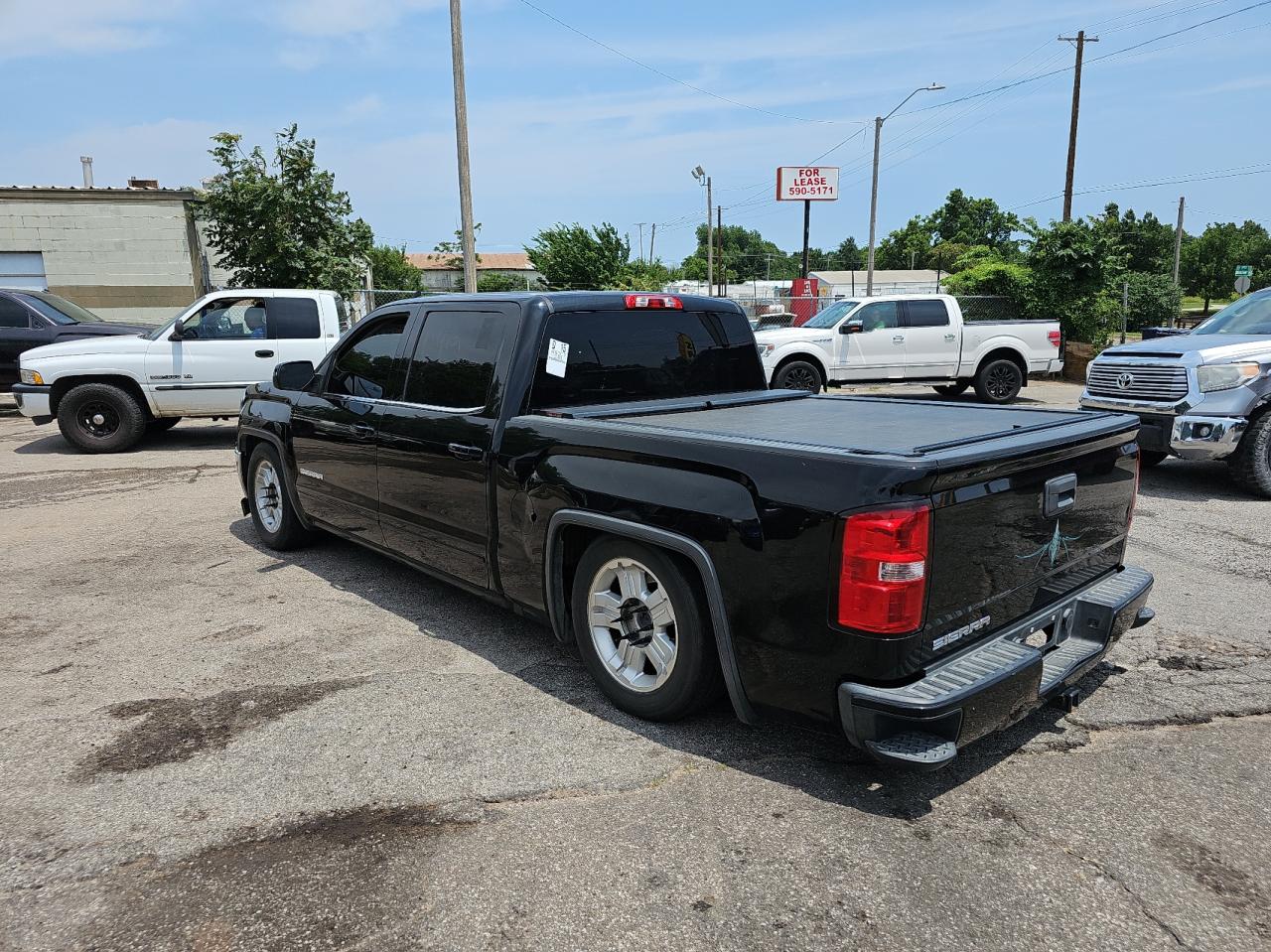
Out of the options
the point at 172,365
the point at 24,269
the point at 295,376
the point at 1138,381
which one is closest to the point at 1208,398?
the point at 1138,381

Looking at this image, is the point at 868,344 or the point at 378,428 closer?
the point at 378,428

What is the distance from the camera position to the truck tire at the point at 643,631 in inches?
129

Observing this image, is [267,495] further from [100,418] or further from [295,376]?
[100,418]

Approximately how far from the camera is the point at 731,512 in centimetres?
301

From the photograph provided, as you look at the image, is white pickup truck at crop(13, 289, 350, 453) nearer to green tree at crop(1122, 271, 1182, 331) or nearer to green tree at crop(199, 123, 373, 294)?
green tree at crop(199, 123, 373, 294)

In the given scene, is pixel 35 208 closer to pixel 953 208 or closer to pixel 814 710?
pixel 814 710

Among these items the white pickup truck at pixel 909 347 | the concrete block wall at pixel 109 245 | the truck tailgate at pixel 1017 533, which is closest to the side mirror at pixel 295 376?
the truck tailgate at pixel 1017 533

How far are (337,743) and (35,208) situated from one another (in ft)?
80.3

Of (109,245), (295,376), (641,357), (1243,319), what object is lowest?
(295,376)

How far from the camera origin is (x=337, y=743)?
3518mm

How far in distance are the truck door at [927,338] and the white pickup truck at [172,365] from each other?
387 inches

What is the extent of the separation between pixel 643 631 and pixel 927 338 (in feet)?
44.4

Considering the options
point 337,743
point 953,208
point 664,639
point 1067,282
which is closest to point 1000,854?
point 664,639

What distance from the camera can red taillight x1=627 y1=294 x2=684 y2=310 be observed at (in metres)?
4.55
